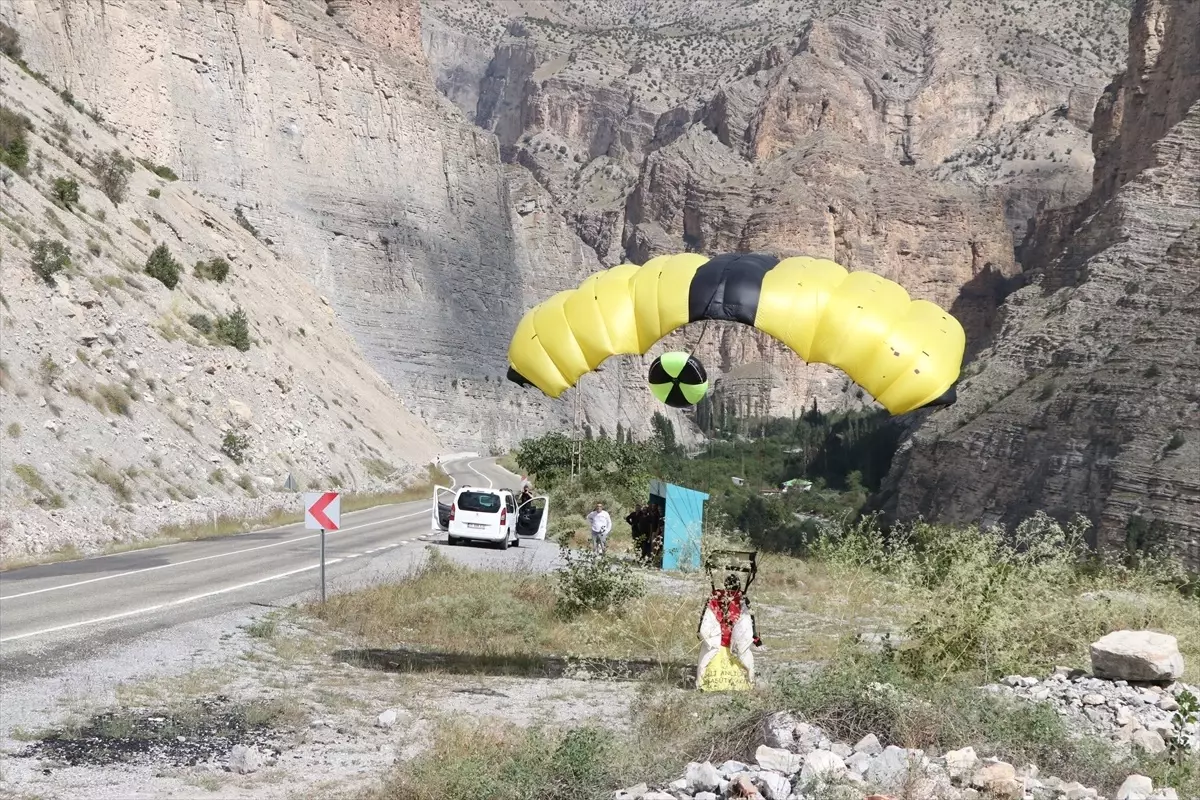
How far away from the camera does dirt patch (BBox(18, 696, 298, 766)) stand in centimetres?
877

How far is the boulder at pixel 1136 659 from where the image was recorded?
37.9ft

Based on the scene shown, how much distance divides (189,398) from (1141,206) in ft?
192

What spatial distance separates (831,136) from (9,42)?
340 ft

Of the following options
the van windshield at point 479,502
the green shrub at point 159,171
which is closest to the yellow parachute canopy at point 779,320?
the van windshield at point 479,502

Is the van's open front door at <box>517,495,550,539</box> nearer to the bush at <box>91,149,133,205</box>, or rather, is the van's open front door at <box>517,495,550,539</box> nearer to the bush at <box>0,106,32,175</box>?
the bush at <box>0,106,32,175</box>

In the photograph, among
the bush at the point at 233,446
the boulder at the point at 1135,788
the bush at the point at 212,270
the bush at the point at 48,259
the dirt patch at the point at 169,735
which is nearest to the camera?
the boulder at the point at 1135,788

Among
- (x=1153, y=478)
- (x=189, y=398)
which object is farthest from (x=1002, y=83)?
(x=189, y=398)

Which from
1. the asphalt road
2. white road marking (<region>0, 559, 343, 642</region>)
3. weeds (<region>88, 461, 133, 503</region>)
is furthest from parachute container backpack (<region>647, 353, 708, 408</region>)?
weeds (<region>88, 461, 133, 503</region>)

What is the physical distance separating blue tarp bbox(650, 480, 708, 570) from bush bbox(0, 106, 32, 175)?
23.8m

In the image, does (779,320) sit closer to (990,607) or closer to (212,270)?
(990,607)

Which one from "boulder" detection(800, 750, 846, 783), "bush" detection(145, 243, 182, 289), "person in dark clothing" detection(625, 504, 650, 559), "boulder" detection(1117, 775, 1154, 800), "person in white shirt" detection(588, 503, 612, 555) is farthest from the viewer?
"bush" detection(145, 243, 182, 289)

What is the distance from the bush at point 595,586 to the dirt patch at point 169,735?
5943 millimetres

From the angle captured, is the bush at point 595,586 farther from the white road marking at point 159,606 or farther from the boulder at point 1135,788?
the boulder at point 1135,788

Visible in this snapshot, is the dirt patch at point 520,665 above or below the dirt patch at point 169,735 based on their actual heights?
below
